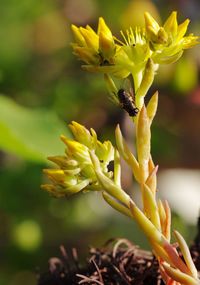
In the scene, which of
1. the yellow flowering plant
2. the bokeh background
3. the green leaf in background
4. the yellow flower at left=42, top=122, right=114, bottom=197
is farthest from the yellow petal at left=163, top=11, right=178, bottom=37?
the bokeh background

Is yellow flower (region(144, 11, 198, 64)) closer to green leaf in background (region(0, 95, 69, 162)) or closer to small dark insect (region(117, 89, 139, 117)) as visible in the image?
small dark insect (region(117, 89, 139, 117))

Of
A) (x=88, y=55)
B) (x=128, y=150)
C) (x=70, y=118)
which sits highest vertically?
(x=88, y=55)

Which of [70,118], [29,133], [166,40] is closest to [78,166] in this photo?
[166,40]

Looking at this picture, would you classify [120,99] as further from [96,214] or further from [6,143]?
[96,214]

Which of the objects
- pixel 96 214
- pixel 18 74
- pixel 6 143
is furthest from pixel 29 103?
pixel 6 143

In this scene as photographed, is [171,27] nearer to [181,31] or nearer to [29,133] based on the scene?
[181,31]

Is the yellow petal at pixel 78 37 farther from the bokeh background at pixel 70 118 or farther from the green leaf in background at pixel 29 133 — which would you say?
the bokeh background at pixel 70 118
